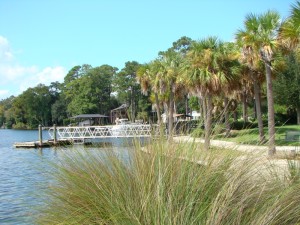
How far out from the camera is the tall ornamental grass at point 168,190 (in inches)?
125

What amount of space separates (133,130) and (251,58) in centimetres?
1408

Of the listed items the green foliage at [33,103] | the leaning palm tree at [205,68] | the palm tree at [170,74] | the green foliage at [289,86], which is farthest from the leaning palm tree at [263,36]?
the green foliage at [33,103]

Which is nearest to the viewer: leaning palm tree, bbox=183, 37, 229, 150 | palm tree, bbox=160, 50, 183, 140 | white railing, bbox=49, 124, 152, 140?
white railing, bbox=49, 124, 152, 140

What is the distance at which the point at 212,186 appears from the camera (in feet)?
11.3

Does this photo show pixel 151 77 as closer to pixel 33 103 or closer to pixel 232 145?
pixel 232 145

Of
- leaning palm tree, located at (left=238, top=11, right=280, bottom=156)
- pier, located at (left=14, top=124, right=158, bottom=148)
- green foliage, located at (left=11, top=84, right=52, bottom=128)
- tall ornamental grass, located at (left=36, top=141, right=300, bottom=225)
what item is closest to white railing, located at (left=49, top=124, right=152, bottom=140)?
pier, located at (left=14, top=124, right=158, bottom=148)

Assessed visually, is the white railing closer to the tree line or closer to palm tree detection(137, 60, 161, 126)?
the tree line

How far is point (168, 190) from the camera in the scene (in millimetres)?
3311

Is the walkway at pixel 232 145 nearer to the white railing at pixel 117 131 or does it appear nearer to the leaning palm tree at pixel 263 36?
the white railing at pixel 117 131

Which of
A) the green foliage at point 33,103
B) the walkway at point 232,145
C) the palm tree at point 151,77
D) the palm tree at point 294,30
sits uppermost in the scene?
the green foliage at point 33,103

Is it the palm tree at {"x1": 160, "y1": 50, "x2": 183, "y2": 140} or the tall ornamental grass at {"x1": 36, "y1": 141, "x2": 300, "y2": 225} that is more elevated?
the palm tree at {"x1": 160, "y1": 50, "x2": 183, "y2": 140}

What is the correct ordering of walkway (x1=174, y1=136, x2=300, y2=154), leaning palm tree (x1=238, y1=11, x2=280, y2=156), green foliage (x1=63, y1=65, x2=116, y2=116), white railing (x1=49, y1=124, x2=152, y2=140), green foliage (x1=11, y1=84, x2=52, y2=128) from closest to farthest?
walkway (x1=174, y1=136, x2=300, y2=154), white railing (x1=49, y1=124, x2=152, y2=140), leaning palm tree (x1=238, y1=11, x2=280, y2=156), green foliage (x1=63, y1=65, x2=116, y2=116), green foliage (x1=11, y1=84, x2=52, y2=128)

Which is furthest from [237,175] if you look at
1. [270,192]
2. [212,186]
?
[270,192]

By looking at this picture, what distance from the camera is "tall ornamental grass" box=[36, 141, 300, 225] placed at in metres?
3.17
